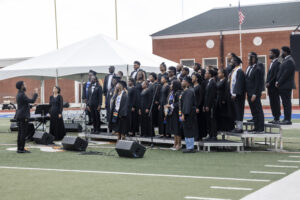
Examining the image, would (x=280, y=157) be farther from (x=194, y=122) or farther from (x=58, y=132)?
(x=58, y=132)

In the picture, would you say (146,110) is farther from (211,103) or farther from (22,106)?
(22,106)

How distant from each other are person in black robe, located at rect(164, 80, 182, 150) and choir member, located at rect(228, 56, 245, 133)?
143 centimetres

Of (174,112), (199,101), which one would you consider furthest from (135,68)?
(199,101)

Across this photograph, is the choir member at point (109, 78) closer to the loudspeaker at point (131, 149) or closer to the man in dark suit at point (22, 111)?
the man in dark suit at point (22, 111)

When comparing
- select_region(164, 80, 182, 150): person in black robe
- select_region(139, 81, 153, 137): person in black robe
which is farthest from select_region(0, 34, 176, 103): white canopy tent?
select_region(164, 80, 182, 150): person in black robe

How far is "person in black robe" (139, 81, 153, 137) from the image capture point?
49.9ft

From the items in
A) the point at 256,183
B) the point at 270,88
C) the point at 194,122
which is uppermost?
the point at 270,88

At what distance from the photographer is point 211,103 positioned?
13.3 metres

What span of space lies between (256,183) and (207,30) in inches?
1533

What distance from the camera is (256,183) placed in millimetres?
8773

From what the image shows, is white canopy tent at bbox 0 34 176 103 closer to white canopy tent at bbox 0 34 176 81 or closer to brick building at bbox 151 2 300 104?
white canopy tent at bbox 0 34 176 81

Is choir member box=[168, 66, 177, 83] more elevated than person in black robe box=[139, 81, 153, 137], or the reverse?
choir member box=[168, 66, 177, 83]

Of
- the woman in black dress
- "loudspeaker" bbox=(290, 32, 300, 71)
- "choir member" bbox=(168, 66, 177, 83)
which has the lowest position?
the woman in black dress

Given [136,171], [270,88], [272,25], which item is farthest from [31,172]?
[272,25]
